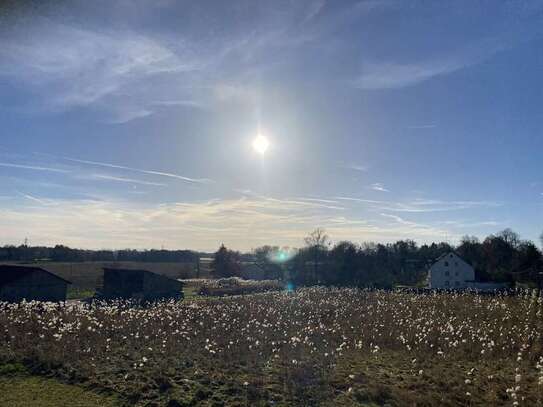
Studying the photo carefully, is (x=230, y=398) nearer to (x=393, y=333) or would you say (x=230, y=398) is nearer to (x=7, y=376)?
(x=7, y=376)

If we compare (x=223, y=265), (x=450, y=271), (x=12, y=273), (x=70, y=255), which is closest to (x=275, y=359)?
(x=12, y=273)

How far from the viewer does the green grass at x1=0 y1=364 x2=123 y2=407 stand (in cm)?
1072

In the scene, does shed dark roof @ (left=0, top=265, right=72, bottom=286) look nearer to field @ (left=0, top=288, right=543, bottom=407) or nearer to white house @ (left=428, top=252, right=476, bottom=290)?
field @ (left=0, top=288, right=543, bottom=407)

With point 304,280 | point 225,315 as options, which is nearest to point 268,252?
point 304,280

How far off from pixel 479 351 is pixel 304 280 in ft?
197

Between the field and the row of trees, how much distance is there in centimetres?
4410


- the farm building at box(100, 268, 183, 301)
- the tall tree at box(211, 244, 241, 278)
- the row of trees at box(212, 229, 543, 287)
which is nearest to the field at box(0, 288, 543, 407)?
the farm building at box(100, 268, 183, 301)

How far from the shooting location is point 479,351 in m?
16.4

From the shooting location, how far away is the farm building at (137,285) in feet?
158

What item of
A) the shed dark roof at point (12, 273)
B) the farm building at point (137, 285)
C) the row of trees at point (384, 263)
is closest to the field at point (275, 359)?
the shed dark roof at point (12, 273)

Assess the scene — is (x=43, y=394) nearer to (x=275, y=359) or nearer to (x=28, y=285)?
(x=275, y=359)

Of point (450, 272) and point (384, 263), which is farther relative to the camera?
point (384, 263)

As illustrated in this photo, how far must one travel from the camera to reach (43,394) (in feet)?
37.8

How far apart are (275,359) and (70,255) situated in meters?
126
